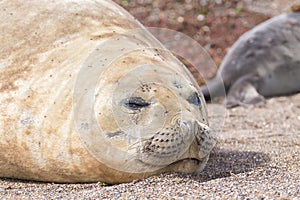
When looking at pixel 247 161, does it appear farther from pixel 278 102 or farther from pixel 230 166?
pixel 278 102

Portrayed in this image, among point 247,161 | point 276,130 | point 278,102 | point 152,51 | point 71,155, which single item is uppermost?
point 152,51

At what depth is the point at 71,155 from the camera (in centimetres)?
330

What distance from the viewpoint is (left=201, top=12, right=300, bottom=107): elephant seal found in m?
7.88

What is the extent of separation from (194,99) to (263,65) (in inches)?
190

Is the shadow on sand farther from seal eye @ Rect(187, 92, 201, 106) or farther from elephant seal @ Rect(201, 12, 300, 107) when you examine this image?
elephant seal @ Rect(201, 12, 300, 107)

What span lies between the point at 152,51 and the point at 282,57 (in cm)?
475

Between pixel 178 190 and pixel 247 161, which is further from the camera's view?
pixel 247 161

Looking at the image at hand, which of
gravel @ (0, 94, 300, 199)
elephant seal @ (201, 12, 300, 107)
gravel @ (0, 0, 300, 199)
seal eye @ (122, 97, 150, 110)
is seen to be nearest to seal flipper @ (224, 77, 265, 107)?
elephant seal @ (201, 12, 300, 107)

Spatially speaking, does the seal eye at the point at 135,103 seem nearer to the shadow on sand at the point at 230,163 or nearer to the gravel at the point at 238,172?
the gravel at the point at 238,172

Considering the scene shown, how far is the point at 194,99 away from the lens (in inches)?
135

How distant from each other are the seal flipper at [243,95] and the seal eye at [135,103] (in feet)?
13.3

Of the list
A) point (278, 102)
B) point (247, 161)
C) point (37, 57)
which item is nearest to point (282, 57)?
point (278, 102)

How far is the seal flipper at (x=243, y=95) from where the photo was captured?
7.30m

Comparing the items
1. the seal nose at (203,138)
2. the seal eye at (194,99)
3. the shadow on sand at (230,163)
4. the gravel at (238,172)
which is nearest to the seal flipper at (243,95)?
the gravel at (238,172)
